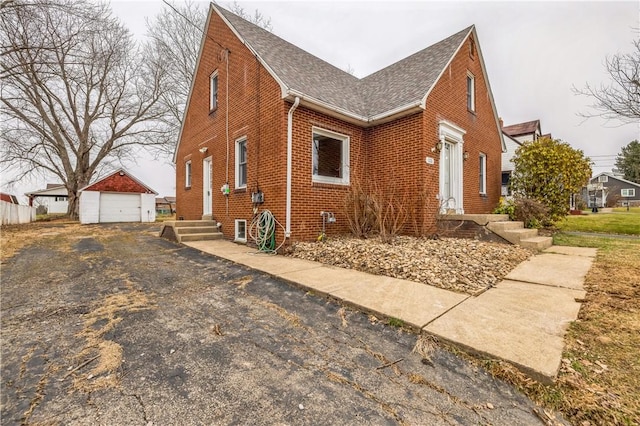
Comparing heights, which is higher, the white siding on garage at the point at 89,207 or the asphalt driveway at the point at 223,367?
the white siding on garage at the point at 89,207

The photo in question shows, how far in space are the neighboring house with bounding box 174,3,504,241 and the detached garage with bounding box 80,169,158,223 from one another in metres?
12.7

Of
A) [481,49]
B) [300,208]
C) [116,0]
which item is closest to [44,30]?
[116,0]

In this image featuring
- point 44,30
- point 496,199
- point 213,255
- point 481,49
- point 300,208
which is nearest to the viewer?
point 213,255

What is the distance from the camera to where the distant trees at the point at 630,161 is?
4062 centimetres

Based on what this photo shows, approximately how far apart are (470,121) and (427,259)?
7.02 metres

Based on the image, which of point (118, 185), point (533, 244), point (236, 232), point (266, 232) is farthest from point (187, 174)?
point (533, 244)

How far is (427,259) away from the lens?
14.9ft

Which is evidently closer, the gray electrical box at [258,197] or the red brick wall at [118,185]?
the gray electrical box at [258,197]

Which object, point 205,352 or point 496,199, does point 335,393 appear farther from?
point 496,199

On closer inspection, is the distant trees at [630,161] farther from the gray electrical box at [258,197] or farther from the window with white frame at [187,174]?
the window with white frame at [187,174]

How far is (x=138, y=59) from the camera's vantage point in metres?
18.6

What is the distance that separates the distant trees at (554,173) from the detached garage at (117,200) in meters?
23.1

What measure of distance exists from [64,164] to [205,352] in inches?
1052

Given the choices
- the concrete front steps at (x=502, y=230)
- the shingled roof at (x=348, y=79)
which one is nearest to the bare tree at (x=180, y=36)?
the shingled roof at (x=348, y=79)
